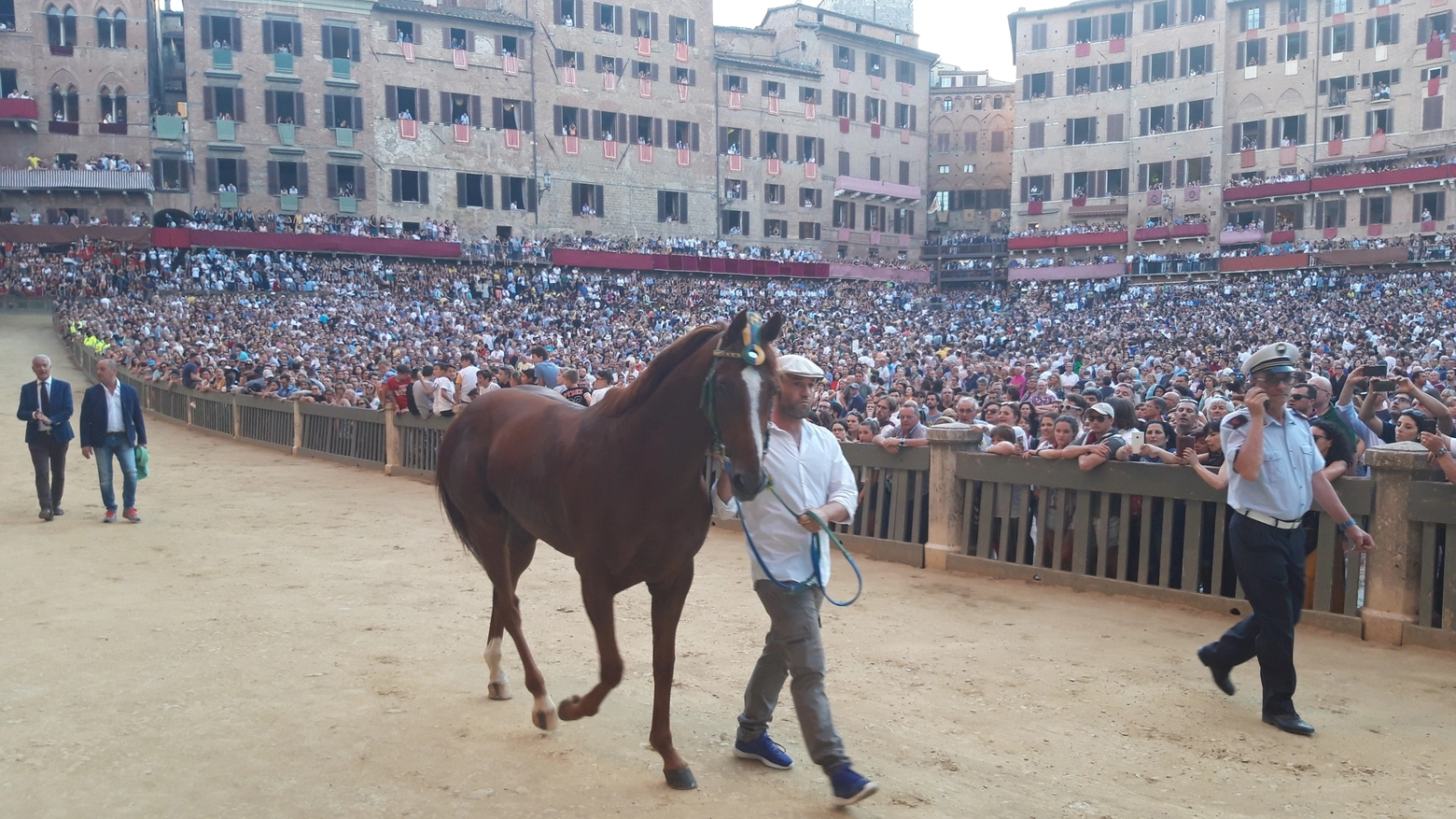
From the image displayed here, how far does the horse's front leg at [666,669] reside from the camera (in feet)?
14.6

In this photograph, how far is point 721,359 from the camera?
4039 millimetres

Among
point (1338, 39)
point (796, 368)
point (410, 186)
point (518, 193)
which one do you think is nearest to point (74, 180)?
point (410, 186)

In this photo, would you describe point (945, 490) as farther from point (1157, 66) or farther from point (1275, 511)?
point (1157, 66)

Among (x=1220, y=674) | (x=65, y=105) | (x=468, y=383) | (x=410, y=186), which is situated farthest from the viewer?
(x=410, y=186)

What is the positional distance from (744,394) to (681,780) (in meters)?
1.71

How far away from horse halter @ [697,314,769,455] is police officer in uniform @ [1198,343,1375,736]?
110 inches

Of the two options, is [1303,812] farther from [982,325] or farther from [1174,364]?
[982,325]

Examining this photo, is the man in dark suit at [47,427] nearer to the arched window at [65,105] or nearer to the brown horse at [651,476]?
the brown horse at [651,476]

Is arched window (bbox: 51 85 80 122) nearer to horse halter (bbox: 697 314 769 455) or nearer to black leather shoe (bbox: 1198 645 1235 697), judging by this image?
horse halter (bbox: 697 314 769 455)

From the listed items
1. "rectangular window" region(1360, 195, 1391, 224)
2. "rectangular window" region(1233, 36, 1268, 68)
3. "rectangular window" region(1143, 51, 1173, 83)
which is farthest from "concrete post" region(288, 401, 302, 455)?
"rectangular window" region(1233, 36, 1268, 68)

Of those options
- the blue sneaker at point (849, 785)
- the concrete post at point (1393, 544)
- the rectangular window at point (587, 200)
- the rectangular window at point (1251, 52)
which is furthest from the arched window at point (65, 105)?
the rectangular window at point (1251, 52)

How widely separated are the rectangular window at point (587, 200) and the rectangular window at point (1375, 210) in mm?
37365

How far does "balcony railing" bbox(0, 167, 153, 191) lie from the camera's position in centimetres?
4534

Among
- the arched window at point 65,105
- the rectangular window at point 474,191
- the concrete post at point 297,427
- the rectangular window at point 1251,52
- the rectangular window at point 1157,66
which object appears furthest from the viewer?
the rectangular window at point 1157,66
